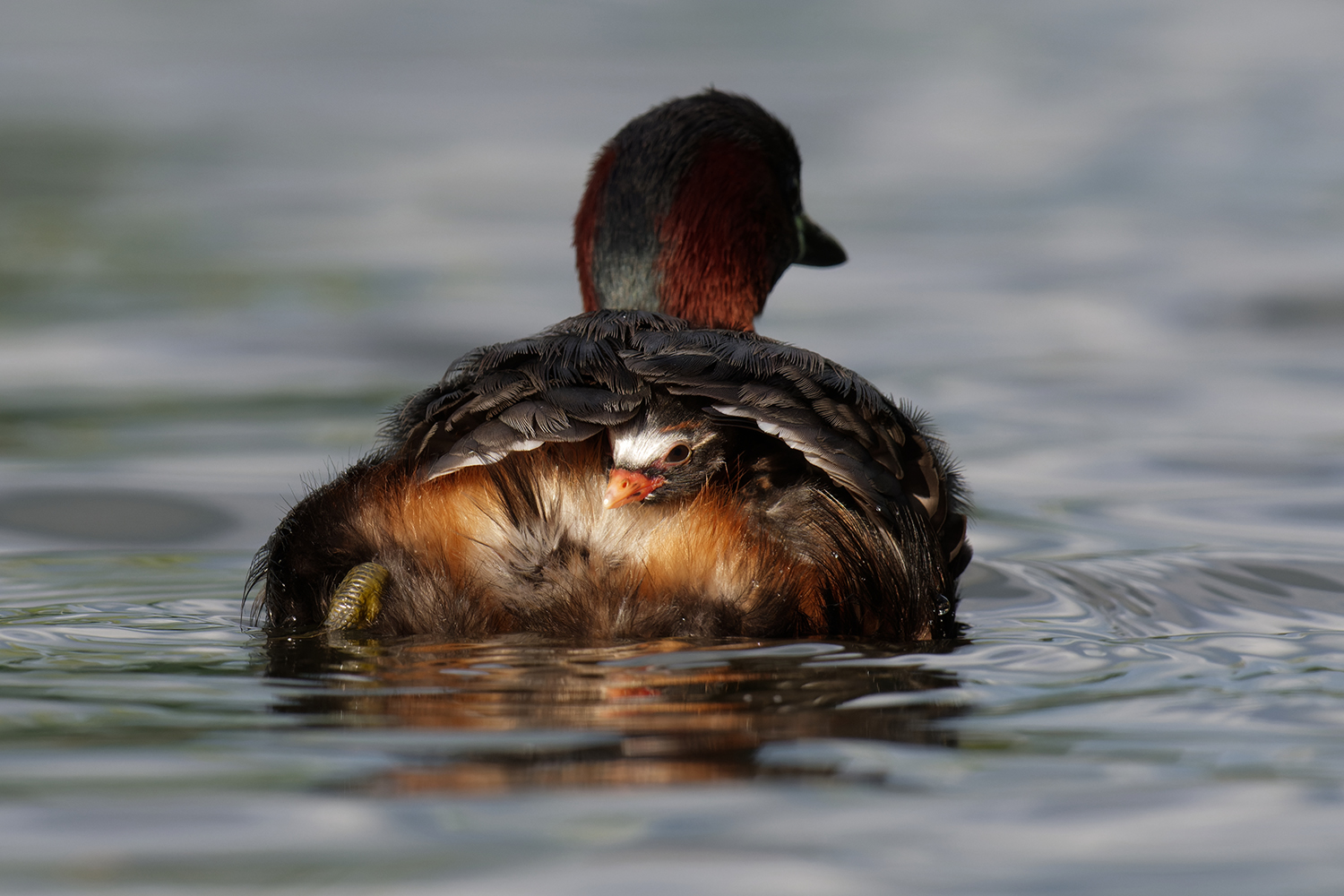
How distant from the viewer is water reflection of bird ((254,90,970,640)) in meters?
4.49

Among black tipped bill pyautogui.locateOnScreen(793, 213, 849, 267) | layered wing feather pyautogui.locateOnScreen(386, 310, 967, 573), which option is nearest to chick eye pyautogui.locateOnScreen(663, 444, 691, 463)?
layered wing feather pyautogui.locateOnScreen(386, 310, 967, 573)

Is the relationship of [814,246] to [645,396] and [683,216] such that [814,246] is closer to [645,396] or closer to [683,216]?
[683,216]

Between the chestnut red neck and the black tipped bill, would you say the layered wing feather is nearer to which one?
the chestnut red neck

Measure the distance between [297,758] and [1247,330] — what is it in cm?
973

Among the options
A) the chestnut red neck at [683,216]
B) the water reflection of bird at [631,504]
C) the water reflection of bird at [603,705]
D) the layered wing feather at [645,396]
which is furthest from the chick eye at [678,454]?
the chestnut red neck at [683,216]

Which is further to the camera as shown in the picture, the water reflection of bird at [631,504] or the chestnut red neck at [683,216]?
the chestnut red neck at [683,216]

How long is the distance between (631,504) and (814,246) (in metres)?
3.06

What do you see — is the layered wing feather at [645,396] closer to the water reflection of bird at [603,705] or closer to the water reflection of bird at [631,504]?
the water reflection of bird at [631,504]

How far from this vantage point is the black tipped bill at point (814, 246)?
7301 mm

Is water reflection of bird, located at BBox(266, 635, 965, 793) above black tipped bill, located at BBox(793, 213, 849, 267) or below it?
below

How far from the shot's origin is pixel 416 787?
11.4ft

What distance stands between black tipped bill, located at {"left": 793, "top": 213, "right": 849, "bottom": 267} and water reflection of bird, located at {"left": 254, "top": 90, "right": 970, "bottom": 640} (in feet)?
7.27

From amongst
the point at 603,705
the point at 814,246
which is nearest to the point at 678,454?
the point at 603,705

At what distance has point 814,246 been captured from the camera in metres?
7.39
